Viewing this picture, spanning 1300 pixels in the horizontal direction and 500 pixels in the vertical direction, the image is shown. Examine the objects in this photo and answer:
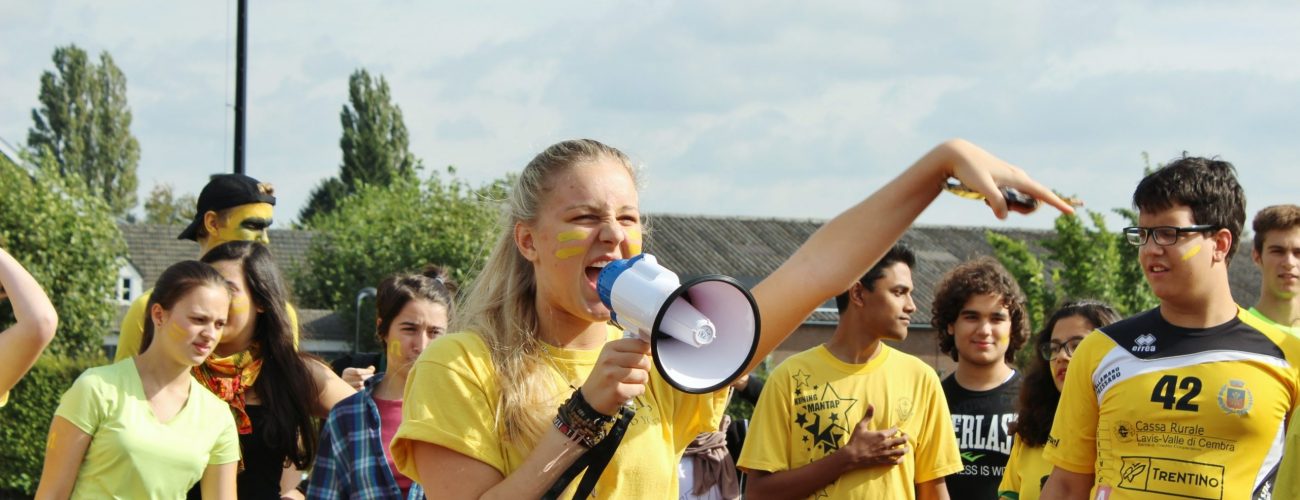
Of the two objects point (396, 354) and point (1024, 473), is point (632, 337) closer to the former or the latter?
point (1024, 473)

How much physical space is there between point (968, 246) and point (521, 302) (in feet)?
156

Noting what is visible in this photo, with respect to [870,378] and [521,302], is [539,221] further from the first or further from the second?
[870,378]

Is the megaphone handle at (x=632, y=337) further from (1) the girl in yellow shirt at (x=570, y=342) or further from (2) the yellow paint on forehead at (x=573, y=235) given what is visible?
(2) the yellow paint on forehead at (x=573, y=235)

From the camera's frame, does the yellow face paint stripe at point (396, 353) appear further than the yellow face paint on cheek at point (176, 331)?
Yes

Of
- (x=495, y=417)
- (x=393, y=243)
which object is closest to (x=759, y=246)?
(x=393, y=243)

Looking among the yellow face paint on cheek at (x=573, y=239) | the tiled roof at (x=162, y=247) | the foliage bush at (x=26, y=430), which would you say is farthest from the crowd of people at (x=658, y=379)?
the tiled roof at (x=162, y=247)

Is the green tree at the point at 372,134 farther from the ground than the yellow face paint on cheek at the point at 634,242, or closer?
farther from the ground

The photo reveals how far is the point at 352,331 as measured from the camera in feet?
132

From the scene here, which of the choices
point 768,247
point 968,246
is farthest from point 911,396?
point 968,246

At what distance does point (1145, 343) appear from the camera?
4.56m

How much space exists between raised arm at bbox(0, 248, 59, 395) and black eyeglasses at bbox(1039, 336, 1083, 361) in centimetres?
419

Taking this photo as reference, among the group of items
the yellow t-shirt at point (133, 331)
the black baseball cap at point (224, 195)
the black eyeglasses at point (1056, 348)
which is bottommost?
the black eyeglasses at point (1056, 348)

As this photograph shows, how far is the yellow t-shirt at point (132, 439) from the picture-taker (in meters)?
5.32

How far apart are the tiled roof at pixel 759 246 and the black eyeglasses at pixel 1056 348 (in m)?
32.3
